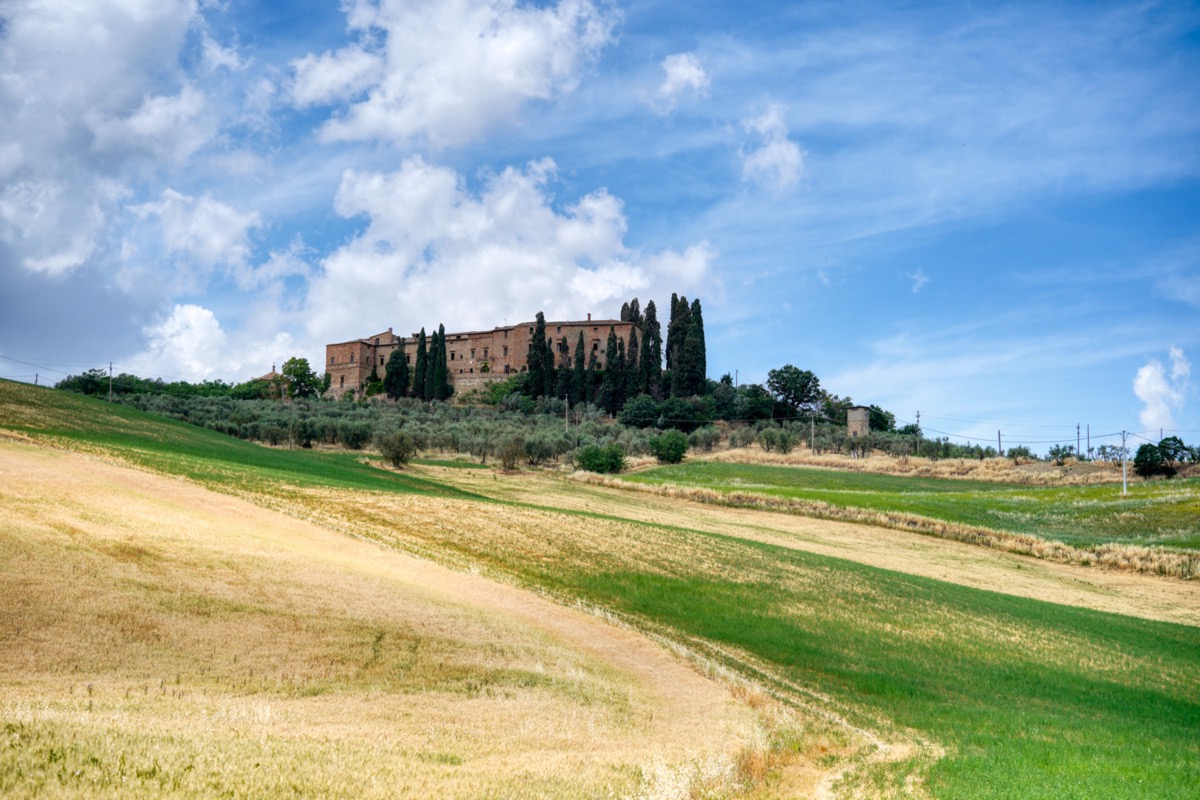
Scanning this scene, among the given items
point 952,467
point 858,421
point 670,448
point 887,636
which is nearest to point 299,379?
point 670,448

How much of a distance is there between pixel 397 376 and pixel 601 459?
80.7 meters

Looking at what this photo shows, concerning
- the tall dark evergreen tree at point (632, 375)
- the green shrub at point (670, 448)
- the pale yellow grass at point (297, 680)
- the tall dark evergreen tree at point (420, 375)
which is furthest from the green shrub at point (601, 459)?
the tall dark evergreen tree at point (420, 375)

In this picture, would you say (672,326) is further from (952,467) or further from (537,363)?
(952,467)

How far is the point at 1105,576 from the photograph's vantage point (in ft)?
169

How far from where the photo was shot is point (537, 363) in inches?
6304

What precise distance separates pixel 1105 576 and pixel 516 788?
5221 centimetres

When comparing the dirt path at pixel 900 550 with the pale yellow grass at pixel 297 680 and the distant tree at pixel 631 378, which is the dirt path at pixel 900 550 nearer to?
the pale yellow grass at pixel 297 680

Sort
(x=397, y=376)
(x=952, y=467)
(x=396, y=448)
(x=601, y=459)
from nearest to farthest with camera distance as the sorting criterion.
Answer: (x=396, y=448) → (x=601, y=459) → (x=952, y=467) → (x=397, y=376)

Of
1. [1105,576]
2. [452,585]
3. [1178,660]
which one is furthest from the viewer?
[1105,576]

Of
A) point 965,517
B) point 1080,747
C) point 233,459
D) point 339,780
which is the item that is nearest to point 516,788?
point 339,780

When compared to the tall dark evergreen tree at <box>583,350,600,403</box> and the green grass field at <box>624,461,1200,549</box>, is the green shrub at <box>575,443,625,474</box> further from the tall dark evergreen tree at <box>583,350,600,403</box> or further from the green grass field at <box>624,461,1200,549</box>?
the tall dark evergreen tree at <box>583,350,600,403</box>

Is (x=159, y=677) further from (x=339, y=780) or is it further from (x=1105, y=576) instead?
(x=1105, y=576)

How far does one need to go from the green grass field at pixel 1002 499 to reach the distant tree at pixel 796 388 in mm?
60013

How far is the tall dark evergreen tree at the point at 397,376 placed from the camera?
534ft
